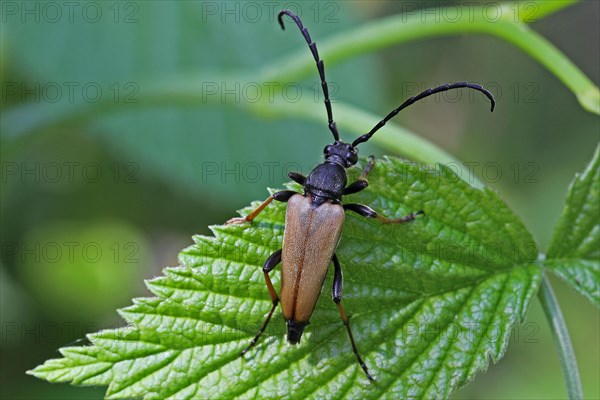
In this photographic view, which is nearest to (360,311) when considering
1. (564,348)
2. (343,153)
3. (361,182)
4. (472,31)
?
(361,182)

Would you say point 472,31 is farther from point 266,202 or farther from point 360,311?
point 360,311

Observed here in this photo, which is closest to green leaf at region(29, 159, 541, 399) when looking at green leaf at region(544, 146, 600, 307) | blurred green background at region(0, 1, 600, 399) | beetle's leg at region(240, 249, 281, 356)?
beetle's leg at region(240, 249, 281, 356)

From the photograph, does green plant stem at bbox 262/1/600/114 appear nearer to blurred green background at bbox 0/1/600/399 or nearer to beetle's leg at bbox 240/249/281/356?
blurred green background at bbox 0/1/600/399

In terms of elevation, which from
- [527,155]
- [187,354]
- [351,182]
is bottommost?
[187,354]

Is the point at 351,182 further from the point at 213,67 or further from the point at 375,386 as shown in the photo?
the point at 213,67

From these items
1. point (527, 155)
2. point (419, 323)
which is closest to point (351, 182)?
point (419, 323)

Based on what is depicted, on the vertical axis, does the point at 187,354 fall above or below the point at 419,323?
below
